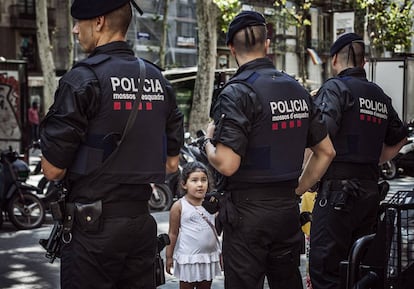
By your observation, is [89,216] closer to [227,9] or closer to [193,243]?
[193,243]

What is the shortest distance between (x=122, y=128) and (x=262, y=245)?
39.9 inches

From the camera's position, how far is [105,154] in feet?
10.4

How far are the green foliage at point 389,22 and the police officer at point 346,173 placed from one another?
2254cm

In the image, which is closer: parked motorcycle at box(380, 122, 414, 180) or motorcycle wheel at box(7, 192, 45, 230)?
motorcycle wheel at box(7, 192, 45, 230)

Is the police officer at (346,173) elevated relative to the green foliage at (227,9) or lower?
lower

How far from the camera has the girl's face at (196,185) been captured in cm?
522

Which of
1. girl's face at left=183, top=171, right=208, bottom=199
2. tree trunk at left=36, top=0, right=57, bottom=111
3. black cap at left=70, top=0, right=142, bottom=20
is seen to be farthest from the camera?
tree trunk at left=36, top=0, right=57, bottom=111

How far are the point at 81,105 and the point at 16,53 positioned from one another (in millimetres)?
30044

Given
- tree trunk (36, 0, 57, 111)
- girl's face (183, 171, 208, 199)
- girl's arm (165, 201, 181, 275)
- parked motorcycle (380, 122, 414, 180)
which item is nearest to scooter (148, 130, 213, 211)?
girl's face (183, 171, 208, 199)

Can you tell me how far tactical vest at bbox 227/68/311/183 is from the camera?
3.67 meters

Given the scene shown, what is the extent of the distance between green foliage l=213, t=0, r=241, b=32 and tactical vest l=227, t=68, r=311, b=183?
14618mm

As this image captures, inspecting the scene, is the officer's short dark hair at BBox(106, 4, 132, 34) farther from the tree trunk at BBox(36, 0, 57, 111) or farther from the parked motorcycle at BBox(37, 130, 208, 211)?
the tree trunk at BBox(36, 0, 57, 111)

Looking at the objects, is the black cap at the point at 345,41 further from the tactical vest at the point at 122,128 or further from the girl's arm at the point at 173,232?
the tactical vest at the point at 122,128

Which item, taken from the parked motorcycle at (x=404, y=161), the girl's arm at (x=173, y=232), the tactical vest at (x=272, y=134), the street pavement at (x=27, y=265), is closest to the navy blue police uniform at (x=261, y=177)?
the tactical vest at (x=272, y=134)
